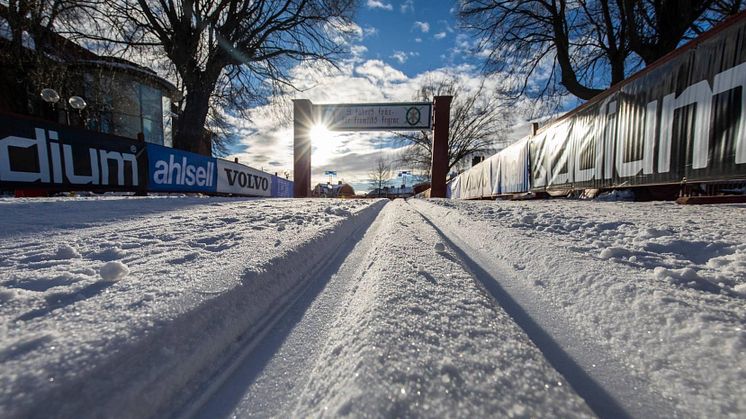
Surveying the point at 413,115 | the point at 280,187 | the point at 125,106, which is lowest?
the point at 280,187

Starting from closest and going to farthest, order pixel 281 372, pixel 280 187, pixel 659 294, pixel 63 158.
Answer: pixel 281 372
pixel 659 294
pixel 63 158
pixel 280 187

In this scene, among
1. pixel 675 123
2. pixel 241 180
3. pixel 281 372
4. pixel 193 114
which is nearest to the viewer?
pixel 281 372

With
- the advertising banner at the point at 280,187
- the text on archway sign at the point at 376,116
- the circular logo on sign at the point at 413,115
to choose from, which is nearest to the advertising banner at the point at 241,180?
the advertising banner at the point at 280,187

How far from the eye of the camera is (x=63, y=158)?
16.8 ft

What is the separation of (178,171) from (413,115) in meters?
9.24

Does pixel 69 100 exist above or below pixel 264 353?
above

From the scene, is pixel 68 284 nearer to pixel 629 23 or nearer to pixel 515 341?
pixel 515 341

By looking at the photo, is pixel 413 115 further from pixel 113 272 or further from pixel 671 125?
pixel 113 272

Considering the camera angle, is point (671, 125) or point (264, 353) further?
point (671, 125)

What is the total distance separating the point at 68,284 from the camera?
2.73 feet

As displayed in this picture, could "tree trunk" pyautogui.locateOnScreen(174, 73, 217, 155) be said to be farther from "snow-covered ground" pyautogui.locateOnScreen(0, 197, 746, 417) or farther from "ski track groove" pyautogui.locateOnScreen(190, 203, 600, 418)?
"ski track groove" pyautogui.locateOnScreen(190, 203, 600, 418)

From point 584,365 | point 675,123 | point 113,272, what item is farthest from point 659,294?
point 675,123

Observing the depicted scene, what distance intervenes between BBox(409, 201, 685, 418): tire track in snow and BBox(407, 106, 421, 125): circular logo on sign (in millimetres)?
12420

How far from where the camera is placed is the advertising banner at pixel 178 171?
6.96 m
